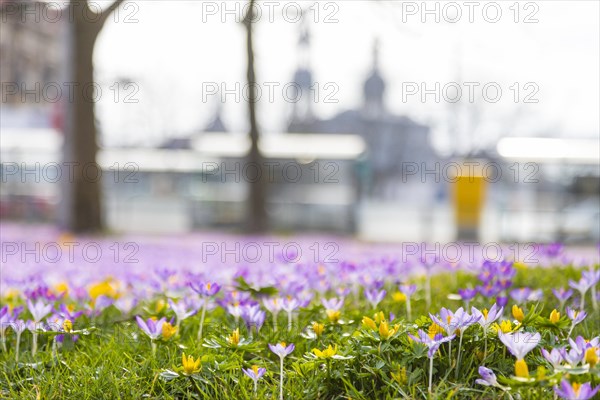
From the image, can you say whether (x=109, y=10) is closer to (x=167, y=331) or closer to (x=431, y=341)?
(x=167, y=331)

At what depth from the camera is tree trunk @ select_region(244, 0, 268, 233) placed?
49.5 feet

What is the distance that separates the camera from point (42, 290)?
3305mm

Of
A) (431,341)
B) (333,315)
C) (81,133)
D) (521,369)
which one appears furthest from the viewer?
(81,133)

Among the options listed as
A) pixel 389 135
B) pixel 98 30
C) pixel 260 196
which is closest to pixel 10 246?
pixel 98 30

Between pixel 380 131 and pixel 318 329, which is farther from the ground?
pixel 380 131

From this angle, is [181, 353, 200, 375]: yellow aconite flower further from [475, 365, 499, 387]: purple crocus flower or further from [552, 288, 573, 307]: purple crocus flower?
[552, 288, 573, 307]: purple crocus flower

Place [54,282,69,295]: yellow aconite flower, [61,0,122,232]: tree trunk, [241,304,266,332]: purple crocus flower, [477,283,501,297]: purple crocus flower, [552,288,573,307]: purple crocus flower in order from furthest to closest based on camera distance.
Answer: [61,0,122,232]: tree trunk, [54,282,69,295]: yellow aconite flower, [477,283,501,297]: purple crocus flower, [552,288,573,307]: purple crocus flower, [241,304,266,332]: purple crocus flower

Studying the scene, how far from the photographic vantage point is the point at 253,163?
15.4m

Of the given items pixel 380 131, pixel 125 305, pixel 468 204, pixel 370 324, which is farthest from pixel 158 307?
pixel 380 131

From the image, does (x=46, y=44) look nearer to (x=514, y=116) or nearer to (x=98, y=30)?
(x=514, y=116)

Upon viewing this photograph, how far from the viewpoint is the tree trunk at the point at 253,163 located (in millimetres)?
15078

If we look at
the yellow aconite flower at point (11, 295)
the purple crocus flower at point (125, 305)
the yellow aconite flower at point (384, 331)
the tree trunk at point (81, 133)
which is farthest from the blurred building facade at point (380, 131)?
the yellow aconite flower at point (384, 331)

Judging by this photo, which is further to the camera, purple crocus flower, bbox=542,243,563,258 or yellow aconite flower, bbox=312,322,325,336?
purple crocus flower, bbox=542,243,563,258

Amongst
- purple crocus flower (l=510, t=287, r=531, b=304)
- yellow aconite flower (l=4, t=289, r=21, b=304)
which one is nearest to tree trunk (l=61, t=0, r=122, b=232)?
yellow aconite flower (l=4, t=289, r=21, b=304)
